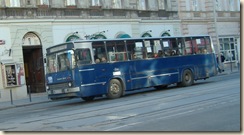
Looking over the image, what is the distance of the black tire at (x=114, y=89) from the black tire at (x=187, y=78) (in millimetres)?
4999

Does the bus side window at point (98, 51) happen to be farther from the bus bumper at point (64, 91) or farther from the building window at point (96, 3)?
the building window at point (96, 3)

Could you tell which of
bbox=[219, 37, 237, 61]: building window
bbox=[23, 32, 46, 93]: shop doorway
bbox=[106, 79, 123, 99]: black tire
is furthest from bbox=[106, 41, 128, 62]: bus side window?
bbox=[219, 37, 237, 61]: building window

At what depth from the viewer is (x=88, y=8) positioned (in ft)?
108

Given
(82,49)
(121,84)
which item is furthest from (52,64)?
(121,84)

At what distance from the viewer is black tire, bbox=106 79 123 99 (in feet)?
66.8

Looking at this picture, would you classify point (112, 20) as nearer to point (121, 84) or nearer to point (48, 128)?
point (121, 84)

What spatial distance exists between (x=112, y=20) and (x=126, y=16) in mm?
1831

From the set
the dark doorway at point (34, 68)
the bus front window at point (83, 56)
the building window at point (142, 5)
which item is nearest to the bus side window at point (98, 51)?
the bus front window at point (83, 56)

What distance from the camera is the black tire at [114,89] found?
20.4 metres

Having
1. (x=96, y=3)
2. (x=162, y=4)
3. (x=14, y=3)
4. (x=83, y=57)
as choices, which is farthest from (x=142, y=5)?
(x=83, y=57)

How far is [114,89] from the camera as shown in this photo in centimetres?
2059

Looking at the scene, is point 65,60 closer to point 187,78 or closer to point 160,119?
point 187,78

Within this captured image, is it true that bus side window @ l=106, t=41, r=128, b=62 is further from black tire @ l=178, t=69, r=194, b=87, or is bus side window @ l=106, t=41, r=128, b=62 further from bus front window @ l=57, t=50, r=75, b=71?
black tire @ l=178, t=69, r=194, b=87

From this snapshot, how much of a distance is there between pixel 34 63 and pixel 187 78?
479 inches
